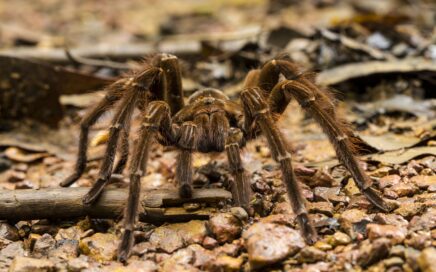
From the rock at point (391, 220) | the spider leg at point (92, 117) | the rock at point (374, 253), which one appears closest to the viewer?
the rock at point (374, 253)

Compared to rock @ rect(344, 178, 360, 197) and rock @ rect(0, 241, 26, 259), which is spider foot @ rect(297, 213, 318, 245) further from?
rock @ rect(0, 241, 26, 259)

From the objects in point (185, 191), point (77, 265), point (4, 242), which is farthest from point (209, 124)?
point (4, 242)

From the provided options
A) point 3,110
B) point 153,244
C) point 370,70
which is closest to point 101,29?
point 3,110

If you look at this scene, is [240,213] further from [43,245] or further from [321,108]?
[43,245]

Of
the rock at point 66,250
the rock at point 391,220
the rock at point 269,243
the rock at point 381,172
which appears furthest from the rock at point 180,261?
the rock at point 381,172

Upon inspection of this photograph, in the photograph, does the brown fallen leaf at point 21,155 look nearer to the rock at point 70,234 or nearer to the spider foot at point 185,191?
the rock at point 70,234

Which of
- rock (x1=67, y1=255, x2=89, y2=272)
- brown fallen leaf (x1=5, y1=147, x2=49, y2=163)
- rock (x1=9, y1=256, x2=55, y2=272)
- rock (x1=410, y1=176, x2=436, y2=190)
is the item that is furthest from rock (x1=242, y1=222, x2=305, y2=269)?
brown fallen leaf (x1=5, y1=147, x2=49, y2=163)
